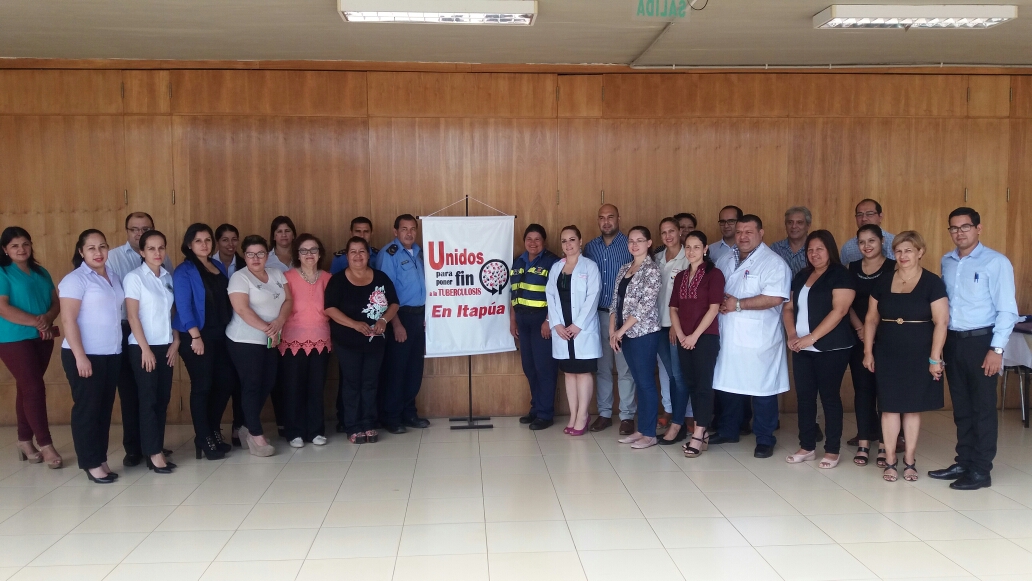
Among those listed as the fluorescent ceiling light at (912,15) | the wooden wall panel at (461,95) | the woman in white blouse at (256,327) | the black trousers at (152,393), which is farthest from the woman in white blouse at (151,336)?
Result: the fluorescent ceiling light at (912,15)

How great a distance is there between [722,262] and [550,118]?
202 cm

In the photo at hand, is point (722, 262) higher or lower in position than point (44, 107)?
lower

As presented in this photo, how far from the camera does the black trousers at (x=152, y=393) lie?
4.47 metres

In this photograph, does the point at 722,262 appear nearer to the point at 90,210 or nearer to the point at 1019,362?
the point at 1019,362

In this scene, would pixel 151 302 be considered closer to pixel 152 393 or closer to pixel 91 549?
pixel 152 393

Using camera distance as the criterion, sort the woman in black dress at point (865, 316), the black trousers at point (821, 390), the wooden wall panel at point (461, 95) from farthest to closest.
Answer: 1. the wooden wall panel at point (461, 95)
2. the black trousers at point (821, 390)
3. the woman in black dress at point (865, 316)

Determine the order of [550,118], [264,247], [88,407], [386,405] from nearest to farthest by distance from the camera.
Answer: [88,407] → [264,247] → [386,405] → [550,118]

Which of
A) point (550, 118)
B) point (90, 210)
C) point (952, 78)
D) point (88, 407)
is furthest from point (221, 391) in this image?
point (952, 78)

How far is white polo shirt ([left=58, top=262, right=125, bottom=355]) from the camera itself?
167 inches

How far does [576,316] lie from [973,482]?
→ 8.81 ft

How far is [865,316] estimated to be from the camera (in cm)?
452

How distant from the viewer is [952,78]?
248 inches

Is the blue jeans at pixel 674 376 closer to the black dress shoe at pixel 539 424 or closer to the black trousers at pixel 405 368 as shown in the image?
the black dress shoe at pixel 539 424

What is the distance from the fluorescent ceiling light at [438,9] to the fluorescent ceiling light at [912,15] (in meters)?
1.96
